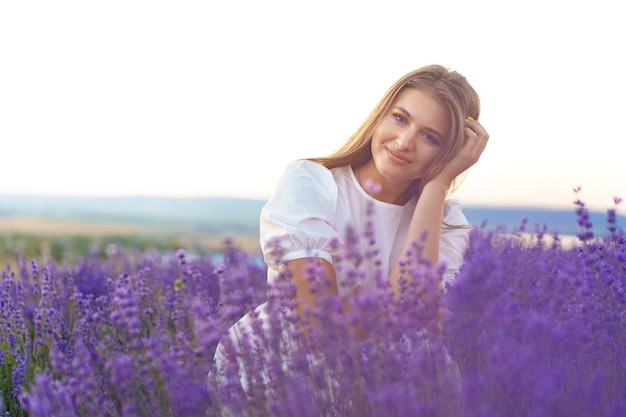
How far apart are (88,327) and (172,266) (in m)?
1.90

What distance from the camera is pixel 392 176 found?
10.0 ft

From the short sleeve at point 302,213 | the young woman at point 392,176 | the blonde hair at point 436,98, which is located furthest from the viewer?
the blonde hair at point 436,98

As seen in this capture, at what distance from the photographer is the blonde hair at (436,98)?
3.09m

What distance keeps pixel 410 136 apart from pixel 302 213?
1.67 feet

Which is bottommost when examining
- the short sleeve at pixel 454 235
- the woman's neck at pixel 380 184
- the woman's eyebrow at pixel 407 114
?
the short sleeve at pixel 454 235

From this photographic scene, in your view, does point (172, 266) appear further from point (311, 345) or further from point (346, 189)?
point (311, 345)

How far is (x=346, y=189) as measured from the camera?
10.5 feet

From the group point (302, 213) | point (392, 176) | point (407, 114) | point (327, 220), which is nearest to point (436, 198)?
point (392, 176)

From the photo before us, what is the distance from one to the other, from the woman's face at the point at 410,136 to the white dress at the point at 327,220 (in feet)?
0.60

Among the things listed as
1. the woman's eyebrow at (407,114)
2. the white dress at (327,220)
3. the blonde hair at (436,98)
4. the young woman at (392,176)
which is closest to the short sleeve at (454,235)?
the white dress at (327,220)

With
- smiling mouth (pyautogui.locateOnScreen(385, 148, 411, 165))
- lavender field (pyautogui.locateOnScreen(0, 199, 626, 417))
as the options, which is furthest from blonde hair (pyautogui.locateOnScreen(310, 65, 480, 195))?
lavender field (pyautogui.locateOnScreen(0, 199, 626, 417))

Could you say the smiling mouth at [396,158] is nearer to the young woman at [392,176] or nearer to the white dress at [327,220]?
the young woman at [392,176]

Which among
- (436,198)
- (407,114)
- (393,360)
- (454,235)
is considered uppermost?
(407,114)

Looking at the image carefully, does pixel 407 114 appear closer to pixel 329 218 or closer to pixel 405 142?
pixel 405 142
